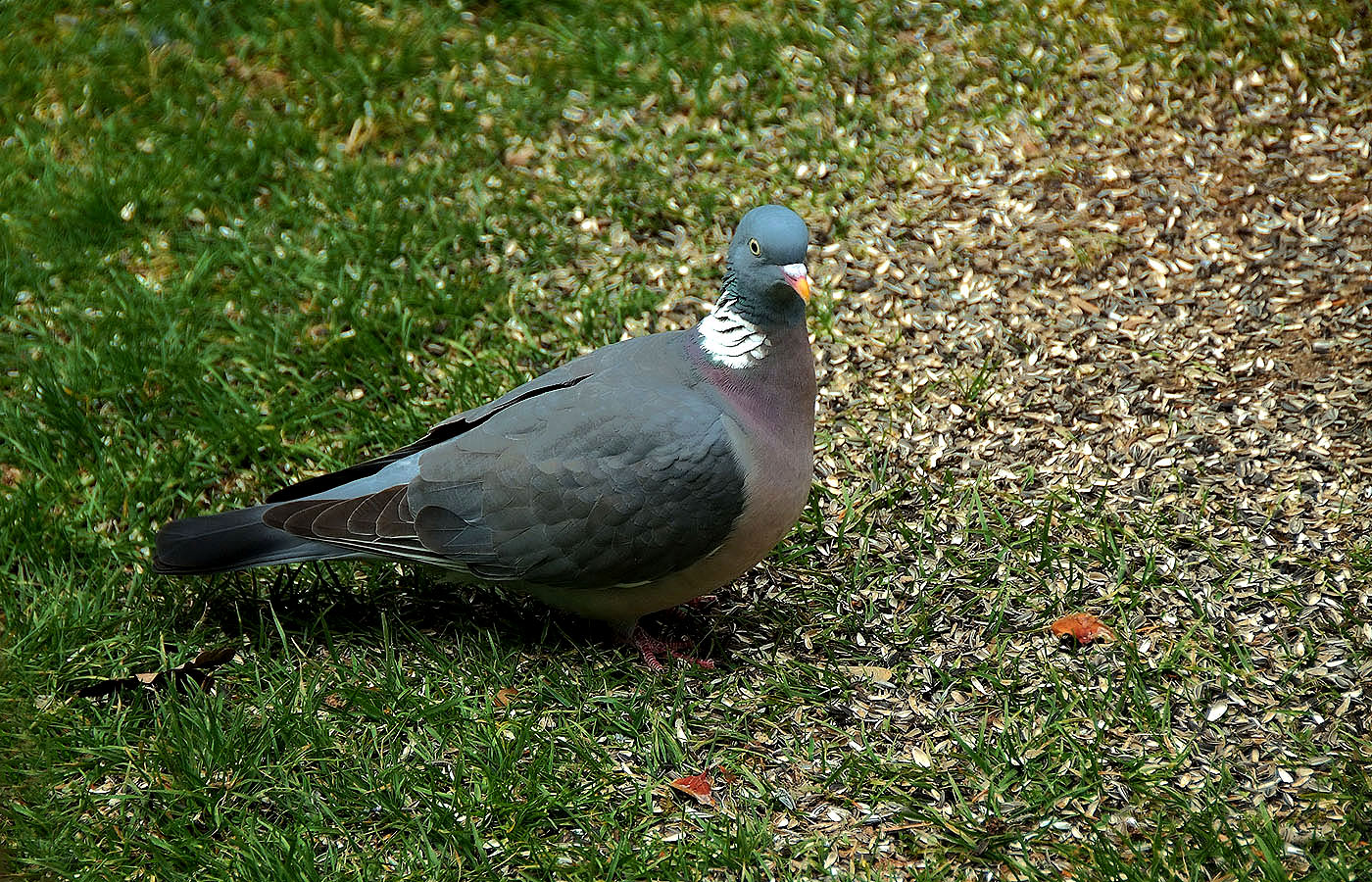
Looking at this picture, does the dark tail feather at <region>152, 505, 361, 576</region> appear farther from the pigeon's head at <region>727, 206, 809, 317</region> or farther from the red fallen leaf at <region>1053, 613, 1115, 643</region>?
the red fallen leaf at <region>1053, 613, 1115, 643</region>

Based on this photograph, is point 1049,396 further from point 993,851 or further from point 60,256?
point 60,256

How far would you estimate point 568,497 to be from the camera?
3.21m

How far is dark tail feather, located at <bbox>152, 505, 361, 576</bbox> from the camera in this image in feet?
11.1

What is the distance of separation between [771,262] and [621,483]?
0.64m

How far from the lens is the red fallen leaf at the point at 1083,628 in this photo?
11.2ft

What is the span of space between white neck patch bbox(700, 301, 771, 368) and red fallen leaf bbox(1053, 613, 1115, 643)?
1099 mm

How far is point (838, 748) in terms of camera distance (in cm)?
321

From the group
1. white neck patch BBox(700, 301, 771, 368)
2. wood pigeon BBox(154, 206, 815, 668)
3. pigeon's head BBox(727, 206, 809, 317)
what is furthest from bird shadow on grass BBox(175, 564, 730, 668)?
pigeon's head BBox(727, 206, 809, 317)

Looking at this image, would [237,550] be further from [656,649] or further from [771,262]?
[771,262]

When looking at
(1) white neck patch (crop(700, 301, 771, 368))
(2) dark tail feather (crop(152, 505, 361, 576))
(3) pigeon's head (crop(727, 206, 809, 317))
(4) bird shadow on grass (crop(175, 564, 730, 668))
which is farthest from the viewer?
(4) bird shadow on grass (crop(175, 564, 730, 668))

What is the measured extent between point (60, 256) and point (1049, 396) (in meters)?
3.61

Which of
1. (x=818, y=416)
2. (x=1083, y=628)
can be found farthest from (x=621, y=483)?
(x=1083, y=628)

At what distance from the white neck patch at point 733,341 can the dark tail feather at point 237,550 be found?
1077 millimetres

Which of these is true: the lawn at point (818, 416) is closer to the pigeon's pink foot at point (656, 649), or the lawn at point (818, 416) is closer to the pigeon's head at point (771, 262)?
the pigeon's pink foot at point (656, 649)
